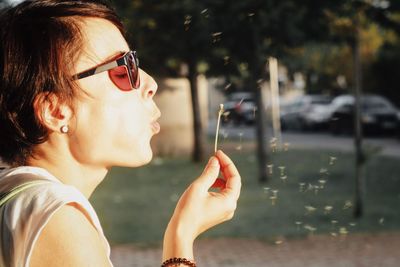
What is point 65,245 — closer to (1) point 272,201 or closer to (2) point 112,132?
(2) point 112,132

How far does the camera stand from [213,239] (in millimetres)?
9266

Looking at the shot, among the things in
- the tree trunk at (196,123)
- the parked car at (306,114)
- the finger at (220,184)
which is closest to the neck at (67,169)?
the finger at (220,184)

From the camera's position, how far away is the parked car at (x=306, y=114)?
33375 millimetres

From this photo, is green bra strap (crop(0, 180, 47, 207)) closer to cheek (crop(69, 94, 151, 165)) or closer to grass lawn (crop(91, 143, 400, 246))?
cheek (crop(69, 94, 151, 165))

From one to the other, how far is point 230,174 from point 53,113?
0.43m

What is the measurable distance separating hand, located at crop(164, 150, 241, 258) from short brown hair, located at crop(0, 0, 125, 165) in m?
0.33

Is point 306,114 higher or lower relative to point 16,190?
lower

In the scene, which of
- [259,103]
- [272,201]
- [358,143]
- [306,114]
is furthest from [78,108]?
[306,114]

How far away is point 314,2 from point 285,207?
3.60 m

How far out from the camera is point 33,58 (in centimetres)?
146

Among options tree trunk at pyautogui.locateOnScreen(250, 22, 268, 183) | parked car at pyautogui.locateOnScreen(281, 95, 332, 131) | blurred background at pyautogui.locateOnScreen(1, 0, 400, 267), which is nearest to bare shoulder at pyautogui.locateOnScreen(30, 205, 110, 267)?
blurred background at pyautogui.locateOnScreen(1, 0, 400, 267)

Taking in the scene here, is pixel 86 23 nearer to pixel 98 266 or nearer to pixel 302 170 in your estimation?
pixel 98 266

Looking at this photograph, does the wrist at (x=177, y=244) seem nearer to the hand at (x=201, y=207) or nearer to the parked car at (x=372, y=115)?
the hand at (x=201, y=207)

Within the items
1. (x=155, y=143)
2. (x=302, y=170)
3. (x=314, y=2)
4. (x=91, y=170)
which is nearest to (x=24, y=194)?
(x=91, y=170)
